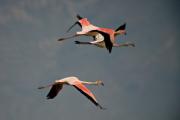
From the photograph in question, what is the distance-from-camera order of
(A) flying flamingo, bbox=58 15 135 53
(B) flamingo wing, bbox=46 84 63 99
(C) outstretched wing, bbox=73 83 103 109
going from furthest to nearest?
(B) flamingo wing, bbox=46 84 63 99
(A) flying flamingo, bbox=58 15 135 53
(C) outstretched wing, bbox=73 83 103 109

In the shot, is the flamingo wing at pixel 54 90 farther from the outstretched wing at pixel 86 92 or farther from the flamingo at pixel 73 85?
the outstretched wing at pixel 86 92

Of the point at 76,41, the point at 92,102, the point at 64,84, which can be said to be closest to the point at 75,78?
the point at 64,84

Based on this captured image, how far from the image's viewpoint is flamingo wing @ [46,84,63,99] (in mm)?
32031

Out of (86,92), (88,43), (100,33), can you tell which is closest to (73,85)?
(86,92)

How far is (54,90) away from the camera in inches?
1278

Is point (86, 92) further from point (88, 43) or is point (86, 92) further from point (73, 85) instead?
point (88, 43)

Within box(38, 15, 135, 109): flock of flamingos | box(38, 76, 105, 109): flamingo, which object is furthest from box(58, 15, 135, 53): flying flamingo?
box(38, 76, 105, 109): flamingo

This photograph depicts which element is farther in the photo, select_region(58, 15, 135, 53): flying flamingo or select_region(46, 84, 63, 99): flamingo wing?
select_region(46, 84, 63, 99): flamingo wing

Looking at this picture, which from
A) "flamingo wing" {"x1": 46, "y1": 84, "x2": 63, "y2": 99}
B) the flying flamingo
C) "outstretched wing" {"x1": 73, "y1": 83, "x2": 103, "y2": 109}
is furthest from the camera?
"flamingo wing" {"x1": 46, "y1": 84, "x2": 63, "y2": 99}

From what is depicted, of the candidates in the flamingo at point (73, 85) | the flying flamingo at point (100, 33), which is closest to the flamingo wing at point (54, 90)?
the flamingo at point (73, 85)

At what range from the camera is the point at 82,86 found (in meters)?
28.7

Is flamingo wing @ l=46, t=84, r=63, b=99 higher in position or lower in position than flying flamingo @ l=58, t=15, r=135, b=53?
lower

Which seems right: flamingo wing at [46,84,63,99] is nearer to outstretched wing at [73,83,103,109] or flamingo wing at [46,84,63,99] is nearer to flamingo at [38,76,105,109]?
flamingo at [38,76,105,109]

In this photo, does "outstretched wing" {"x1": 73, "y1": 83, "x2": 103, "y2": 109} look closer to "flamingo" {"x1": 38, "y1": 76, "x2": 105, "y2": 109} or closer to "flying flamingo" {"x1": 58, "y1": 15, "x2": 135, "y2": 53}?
"flamingo" {"x1": 38, "y1": 76, "x2": 105, "y2": 109}
